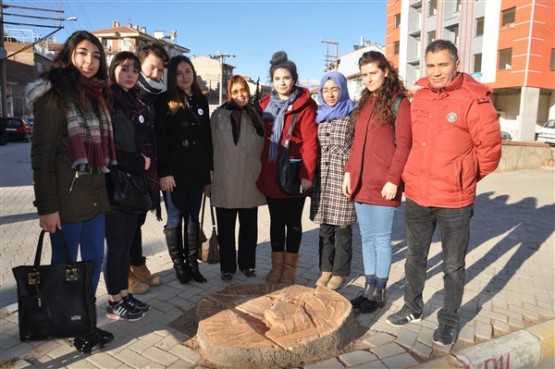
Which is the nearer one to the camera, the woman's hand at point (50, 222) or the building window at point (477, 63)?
the woman's hand at point (50, 222)

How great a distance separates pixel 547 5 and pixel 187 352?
3381 cm

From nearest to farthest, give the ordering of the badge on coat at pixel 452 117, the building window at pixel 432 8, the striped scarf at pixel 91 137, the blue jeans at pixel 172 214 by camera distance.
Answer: the striped scarf at pixel 91 137, the badge on coat at pixel 452 117, the blue jeans at pixel 172 214, the building window at pixel 432 8

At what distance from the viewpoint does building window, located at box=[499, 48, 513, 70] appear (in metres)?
30.4

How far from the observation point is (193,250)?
4234 mm

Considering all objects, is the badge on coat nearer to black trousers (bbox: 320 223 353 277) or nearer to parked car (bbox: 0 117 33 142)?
black trousers (bbox: 320 223 353 277)

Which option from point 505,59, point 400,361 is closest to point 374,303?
point 400,361

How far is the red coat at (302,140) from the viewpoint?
392 cm

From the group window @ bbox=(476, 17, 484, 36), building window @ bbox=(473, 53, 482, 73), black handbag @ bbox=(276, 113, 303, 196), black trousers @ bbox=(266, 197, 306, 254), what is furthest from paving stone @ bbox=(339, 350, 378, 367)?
window @ bbox=(476, 17, 484, 36)

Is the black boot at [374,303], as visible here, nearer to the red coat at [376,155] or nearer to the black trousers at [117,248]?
the red coat at [376,155]

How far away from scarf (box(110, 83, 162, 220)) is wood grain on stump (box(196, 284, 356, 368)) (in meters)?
1.06

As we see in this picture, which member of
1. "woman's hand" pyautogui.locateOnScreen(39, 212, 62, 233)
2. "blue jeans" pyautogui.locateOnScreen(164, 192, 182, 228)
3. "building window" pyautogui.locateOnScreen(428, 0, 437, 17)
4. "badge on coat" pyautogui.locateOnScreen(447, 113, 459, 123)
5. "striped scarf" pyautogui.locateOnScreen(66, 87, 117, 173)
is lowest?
"blue jeans" pyautogui.locateOnScreen(164, 192, 182, 228)

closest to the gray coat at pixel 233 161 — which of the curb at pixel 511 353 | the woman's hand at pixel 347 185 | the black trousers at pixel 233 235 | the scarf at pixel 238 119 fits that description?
the scarf at pixel 238 119

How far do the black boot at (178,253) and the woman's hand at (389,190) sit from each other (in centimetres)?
195

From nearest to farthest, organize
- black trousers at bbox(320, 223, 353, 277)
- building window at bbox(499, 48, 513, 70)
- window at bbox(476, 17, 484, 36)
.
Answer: black trousers at bbox(320, 223, 353, 277)
building window at bbox(499, 48, 513, 70)
window at bbox(476, 17, 484, 36)
